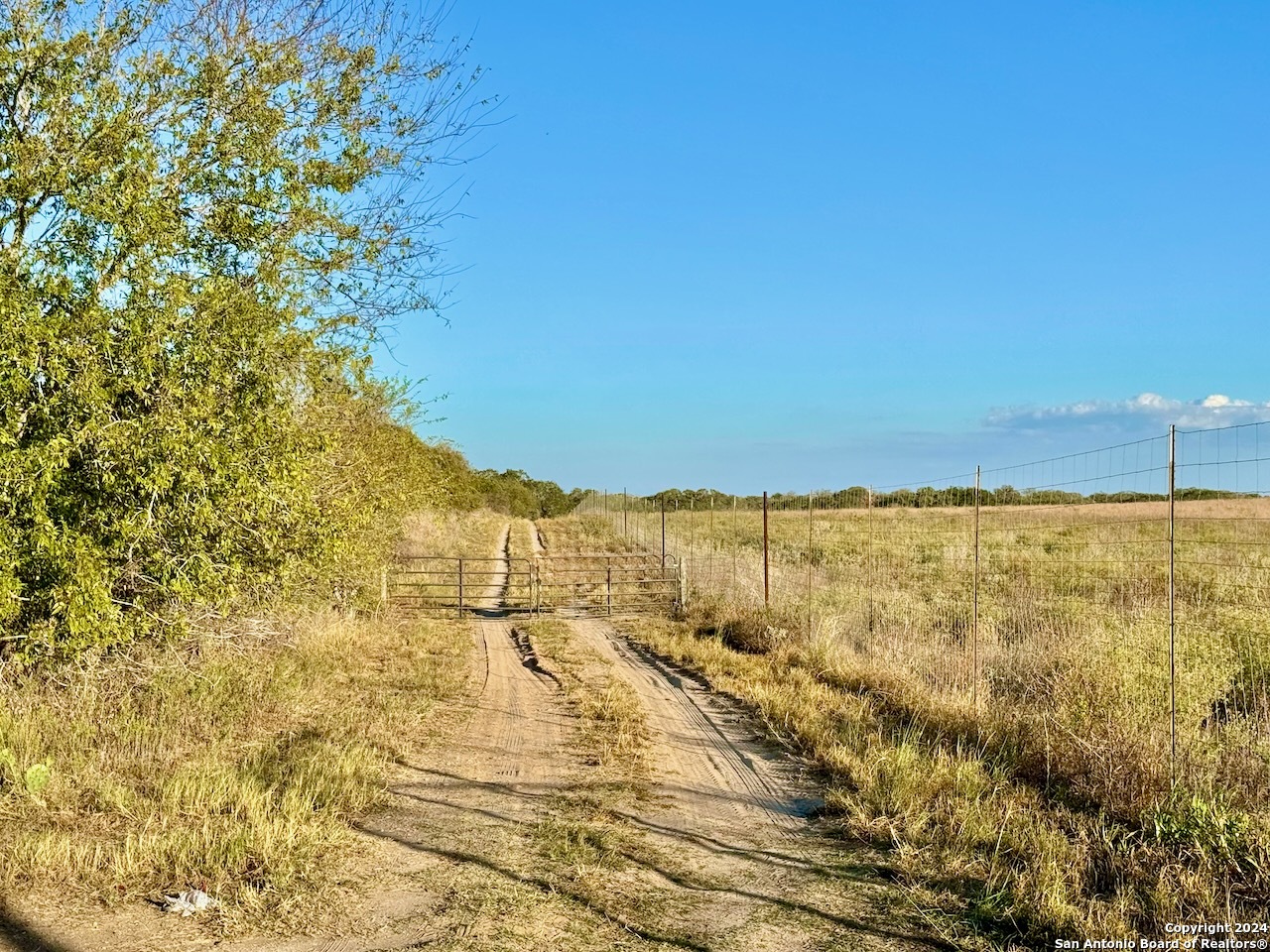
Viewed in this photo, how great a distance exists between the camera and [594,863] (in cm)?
562

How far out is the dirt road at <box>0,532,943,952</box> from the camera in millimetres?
4680

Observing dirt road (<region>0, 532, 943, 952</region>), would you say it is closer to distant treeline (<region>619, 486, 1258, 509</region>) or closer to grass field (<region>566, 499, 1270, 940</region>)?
grass field (<region>566, 499, 1270, 940</region>)

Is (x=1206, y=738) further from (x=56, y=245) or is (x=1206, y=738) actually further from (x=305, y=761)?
(x=56, y=245)

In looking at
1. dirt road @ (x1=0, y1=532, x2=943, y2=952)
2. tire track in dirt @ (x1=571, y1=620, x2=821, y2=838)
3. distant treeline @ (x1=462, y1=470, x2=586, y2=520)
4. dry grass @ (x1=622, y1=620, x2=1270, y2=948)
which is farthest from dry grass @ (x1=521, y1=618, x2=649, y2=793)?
distant treeline @ (x1=462, y1=470, x2=586, y2=520)

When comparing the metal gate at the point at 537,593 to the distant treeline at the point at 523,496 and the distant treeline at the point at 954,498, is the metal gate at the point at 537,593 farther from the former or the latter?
the distant treeline at the point at 523,496

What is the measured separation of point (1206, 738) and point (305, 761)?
22.8ft

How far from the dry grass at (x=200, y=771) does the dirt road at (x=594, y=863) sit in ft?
1.13

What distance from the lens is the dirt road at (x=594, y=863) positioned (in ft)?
15.4

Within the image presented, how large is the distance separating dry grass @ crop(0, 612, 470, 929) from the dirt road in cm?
34

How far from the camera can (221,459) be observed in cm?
665

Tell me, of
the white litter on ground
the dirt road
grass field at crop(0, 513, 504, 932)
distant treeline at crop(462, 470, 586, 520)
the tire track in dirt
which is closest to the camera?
the dirt road

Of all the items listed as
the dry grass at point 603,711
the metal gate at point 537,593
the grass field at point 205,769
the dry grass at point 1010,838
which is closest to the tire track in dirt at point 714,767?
the dry grass at point 603,711

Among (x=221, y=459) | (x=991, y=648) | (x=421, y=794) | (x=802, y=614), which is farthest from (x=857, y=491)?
(x=221, y=459)

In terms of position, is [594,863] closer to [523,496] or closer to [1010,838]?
[1010,838]
